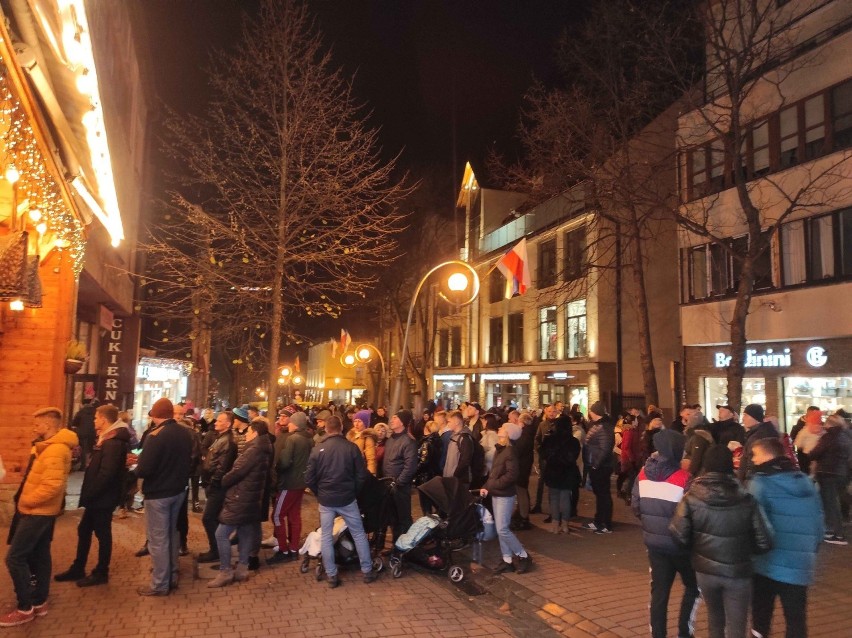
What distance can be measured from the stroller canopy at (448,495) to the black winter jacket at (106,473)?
3.38 metres

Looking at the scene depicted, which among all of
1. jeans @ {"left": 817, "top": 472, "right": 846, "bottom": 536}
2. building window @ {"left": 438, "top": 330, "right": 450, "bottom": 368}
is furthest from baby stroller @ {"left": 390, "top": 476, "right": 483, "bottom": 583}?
building window @ {"left": 438, "top": 330, "right": 450, "bottom": 368}

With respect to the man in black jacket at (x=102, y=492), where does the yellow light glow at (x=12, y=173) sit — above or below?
above

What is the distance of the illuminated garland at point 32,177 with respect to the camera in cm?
614

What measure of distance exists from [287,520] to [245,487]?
155 cm

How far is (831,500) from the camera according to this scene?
8.77m

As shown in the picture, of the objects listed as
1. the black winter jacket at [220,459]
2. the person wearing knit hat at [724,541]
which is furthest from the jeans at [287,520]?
the person wearing knit hat at [724,541]

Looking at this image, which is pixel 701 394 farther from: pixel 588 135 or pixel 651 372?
pixel 588 135

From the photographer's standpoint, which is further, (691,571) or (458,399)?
(458,399)

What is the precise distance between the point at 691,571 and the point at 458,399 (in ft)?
112

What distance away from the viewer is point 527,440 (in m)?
10.0

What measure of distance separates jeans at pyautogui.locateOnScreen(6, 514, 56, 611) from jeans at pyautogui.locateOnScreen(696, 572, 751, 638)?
549cm

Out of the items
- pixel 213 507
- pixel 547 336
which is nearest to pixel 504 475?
pixel 213 507

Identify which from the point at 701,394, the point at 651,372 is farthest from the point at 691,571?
the point at 701,394

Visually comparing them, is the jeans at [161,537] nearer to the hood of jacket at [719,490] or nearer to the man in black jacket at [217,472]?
the man in black jacket at [217,472]
